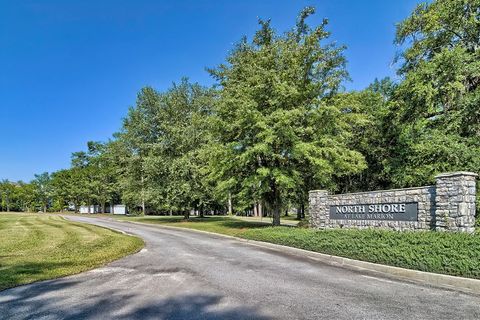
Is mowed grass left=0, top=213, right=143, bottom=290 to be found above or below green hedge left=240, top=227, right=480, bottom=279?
below

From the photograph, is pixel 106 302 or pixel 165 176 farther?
pixel 165 176

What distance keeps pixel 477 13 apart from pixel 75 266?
2161 cm

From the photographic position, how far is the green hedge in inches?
306

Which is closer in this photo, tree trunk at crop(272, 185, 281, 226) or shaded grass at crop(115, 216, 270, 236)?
tree trunk at crop(272, 185, 281, 226)

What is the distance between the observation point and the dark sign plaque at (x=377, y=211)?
11047mm

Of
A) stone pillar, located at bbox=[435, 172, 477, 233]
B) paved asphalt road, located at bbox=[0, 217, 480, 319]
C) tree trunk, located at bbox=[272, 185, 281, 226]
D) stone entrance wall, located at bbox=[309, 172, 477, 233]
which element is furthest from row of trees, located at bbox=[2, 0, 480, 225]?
paved asphalt road, located at bbox=[0, 217, 480, 319]

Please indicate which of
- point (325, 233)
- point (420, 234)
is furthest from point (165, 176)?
point (420, 234)

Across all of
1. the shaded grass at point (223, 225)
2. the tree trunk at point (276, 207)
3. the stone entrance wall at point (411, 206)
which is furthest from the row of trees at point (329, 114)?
the stone entrance wall at point (411, 206)

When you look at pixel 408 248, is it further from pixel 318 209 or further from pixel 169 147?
pixel 169 147

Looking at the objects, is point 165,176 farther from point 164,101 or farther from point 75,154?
point 75,154

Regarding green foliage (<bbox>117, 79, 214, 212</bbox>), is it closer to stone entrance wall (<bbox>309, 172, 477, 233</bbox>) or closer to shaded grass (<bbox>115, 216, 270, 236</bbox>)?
shaded grass (<bbox>115, 216, 270, 236</bbox>)

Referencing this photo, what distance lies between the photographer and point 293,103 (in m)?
19.4

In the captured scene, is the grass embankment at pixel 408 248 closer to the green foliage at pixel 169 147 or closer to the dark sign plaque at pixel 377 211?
the dark sign plaque at pixel 377 211

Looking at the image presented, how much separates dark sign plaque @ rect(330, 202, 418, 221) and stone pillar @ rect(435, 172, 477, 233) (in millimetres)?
1136
